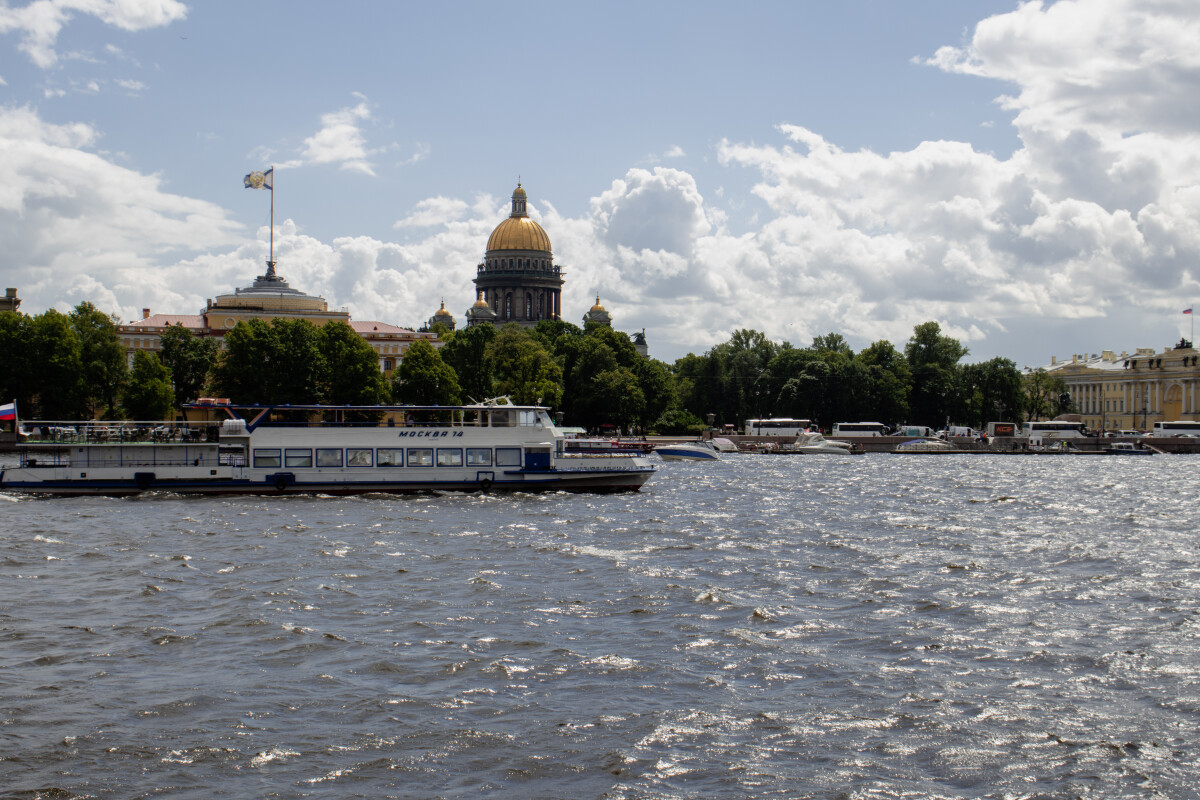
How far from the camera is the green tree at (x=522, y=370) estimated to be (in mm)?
110375

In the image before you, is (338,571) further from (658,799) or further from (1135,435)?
(1135,435)

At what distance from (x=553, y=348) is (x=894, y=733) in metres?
122

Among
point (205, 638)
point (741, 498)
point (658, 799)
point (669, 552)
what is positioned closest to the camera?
point (658, 799)

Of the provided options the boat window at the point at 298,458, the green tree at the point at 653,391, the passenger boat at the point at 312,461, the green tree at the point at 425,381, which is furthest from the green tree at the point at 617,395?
the boat window at the point at 298,458

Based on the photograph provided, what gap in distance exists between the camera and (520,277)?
193 metres

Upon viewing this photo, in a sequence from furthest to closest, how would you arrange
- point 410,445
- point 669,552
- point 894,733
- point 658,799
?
point 410,445 → point 669,552 → point 894,733 → point 658,799

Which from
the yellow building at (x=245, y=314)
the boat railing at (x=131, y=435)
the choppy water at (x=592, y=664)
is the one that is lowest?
the choppy water at (x=592, y=664)

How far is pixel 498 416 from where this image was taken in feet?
161

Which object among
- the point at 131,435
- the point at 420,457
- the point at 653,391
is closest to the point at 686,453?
the point at 653,391

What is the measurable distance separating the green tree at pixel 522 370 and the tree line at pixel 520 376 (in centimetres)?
15

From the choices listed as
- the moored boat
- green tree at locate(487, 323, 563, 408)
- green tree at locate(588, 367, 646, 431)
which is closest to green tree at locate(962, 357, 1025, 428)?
the moored boat

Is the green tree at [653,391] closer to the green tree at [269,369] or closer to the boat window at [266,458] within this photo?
the green tree at [269,369]

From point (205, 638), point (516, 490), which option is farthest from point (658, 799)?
point (516, 490)

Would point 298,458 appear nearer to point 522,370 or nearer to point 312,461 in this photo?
point 312,461
